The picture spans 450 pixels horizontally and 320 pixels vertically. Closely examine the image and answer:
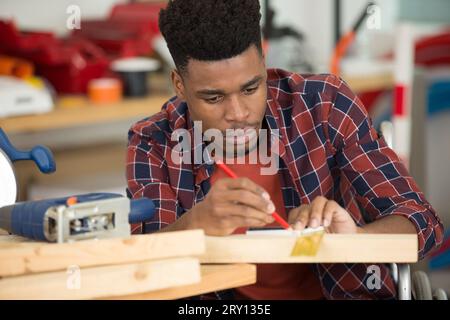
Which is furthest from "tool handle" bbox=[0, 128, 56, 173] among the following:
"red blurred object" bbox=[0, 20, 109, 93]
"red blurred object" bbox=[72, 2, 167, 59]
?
"red blurred object" bbox=[72, 2, 167, 59]

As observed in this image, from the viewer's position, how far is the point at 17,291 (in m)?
1.02

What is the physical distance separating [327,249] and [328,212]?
0.09m

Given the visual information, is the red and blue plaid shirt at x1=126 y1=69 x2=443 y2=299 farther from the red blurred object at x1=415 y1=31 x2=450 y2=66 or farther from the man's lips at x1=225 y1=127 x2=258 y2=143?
the red blurred object at x1=415 y1=31 x2=450 y2=66

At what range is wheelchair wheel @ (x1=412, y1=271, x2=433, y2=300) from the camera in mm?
1443

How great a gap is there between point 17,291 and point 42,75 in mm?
1881

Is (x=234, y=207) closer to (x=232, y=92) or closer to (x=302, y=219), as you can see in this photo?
(x=302, y=219)

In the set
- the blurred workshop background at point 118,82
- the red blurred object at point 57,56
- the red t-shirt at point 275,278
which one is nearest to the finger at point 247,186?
the red t-shirt at point 275,278

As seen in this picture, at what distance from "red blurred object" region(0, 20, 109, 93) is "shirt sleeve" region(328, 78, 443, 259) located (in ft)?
4.54

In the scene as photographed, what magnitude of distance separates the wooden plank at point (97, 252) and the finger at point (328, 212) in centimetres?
21

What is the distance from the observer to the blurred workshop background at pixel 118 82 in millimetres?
2660

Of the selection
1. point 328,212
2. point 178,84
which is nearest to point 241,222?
point 328,212

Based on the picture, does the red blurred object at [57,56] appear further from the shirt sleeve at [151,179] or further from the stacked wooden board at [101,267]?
the stacked wooden board at [101,267]
